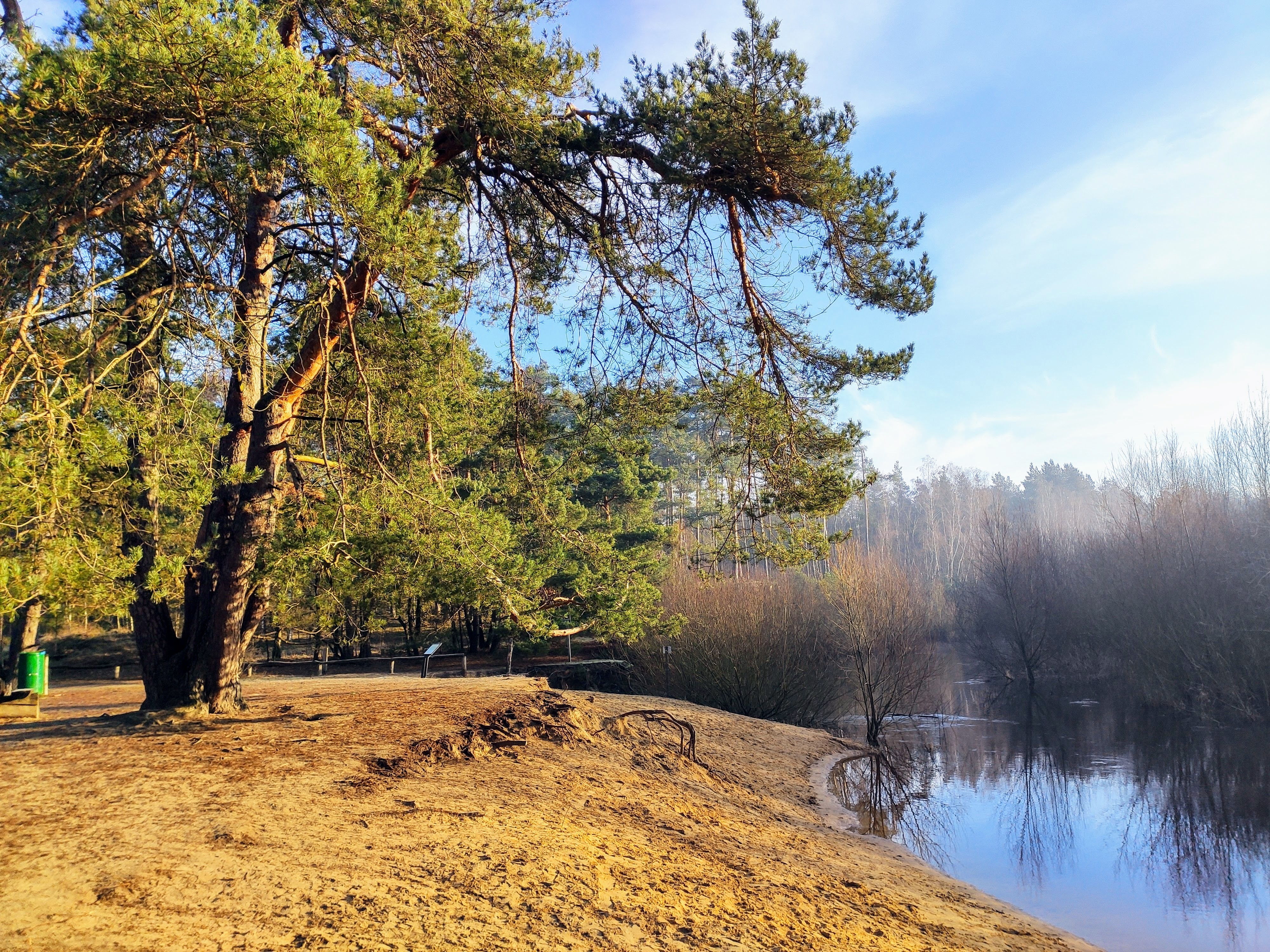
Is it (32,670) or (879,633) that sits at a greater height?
(32,670)

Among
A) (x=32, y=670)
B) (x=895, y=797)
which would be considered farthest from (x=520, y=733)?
(x=895, y=797)

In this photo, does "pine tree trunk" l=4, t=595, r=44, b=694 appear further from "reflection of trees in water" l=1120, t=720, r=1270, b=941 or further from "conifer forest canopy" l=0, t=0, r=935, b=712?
"reflection of trees in water" l=1120, t=720, r=1270, b=941

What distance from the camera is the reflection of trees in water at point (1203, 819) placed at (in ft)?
30.9

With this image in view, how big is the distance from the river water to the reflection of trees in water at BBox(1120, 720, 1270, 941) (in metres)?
0.03

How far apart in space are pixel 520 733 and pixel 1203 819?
10.8 metres

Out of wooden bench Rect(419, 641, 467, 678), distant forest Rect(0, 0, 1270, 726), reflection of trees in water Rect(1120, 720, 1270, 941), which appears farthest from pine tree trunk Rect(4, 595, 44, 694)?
reflection of trees in water Rect(1120, 720, 1270, 941)

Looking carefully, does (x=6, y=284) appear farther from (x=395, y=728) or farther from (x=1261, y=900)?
(x=1261, y=900)

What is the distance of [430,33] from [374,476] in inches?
170

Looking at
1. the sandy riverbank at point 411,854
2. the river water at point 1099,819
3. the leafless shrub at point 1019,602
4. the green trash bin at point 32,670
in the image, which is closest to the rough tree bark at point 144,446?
the sandy riverbank at point 411,854

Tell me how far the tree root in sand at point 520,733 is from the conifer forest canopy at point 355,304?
1.14m

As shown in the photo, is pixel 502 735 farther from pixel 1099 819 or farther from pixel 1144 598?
pixel 1144 598

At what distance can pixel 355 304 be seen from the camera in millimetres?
7578

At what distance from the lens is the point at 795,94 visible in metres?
7.29

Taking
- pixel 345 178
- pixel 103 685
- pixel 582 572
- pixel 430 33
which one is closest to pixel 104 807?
pixel 345 178
